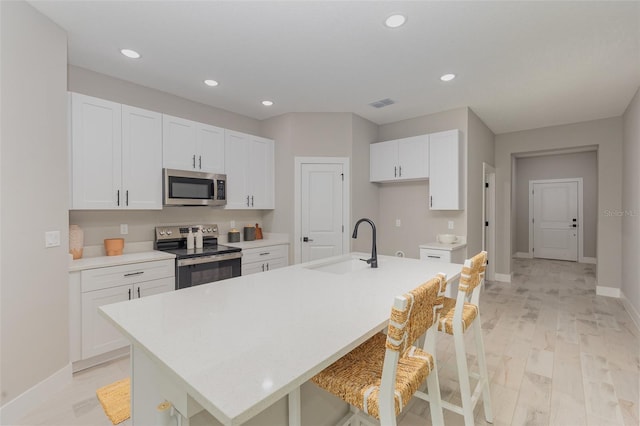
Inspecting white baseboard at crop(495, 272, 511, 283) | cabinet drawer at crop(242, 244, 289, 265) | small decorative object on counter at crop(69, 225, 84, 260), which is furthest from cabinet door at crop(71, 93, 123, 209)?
white baseboard at crop(495, 272, 511, 283)

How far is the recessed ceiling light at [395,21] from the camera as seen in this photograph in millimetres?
2209

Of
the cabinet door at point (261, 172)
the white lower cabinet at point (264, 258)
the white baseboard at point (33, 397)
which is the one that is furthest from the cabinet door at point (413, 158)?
the white baseboard at point (33, 397)

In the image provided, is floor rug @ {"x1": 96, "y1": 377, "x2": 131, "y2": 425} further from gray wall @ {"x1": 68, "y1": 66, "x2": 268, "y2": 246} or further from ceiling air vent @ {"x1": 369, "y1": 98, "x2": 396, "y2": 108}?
ceiling air vent @ {"x1": 369, "y1": 98, "x2": 396, "y2": 108}

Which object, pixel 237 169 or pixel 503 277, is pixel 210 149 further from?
pixel 503 277

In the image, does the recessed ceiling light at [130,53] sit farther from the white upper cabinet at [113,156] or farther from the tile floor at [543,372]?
the tile floor at [543,372]

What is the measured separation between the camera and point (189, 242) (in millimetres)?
3631

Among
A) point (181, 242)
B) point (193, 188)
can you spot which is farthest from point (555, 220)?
point (181, 242)

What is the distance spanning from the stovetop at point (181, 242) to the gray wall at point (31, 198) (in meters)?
1.13

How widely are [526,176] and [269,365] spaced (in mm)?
9161

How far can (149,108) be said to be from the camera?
11.5ft

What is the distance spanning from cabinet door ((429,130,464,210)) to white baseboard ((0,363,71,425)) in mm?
4243

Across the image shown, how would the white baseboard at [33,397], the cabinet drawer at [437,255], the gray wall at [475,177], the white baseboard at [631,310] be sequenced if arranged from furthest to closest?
the gray wall at [475,177]
the cabinet drawer at [437,255]
the white baseboard at [631,310]
the white baseboard at [33,397]

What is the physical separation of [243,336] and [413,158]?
3848mm

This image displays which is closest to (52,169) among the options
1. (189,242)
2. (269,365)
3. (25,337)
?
(25,337)
